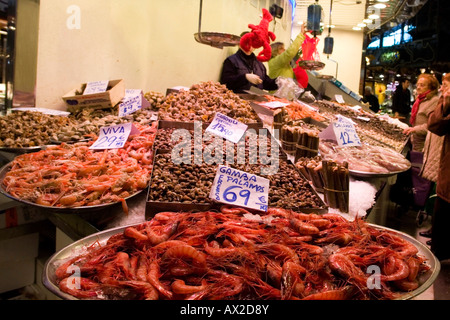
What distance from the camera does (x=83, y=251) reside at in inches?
55.1

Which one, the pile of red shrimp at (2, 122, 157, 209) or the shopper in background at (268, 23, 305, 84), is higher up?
the shopper in background at (268, 23, 305, 84)

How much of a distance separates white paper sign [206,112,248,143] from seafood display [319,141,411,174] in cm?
68

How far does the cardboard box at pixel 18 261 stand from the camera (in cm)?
264

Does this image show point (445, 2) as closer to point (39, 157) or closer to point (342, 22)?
point (342, 22)

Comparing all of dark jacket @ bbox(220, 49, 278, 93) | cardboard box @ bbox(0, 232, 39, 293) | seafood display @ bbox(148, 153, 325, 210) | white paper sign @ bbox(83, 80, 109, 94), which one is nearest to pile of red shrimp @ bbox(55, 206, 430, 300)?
seafood display @ bbox(148, 153, 325, 210)

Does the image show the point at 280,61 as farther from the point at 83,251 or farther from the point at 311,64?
the point at 83,251

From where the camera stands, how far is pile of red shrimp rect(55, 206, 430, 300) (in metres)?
1.13

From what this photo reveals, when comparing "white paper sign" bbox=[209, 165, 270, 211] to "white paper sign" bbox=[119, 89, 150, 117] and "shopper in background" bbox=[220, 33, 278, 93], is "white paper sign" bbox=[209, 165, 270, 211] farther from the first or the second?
"shopper in background" bbox=[220, 33, 278, 93]

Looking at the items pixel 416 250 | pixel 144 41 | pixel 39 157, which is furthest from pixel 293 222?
pixel 144 41

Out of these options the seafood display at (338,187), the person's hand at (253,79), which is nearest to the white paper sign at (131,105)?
the person's hand at (253,79)

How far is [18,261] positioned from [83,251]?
1.64m

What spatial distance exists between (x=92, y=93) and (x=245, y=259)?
3.19m

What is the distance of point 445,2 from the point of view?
16.0 meters

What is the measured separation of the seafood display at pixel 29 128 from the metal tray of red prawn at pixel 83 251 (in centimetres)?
167
